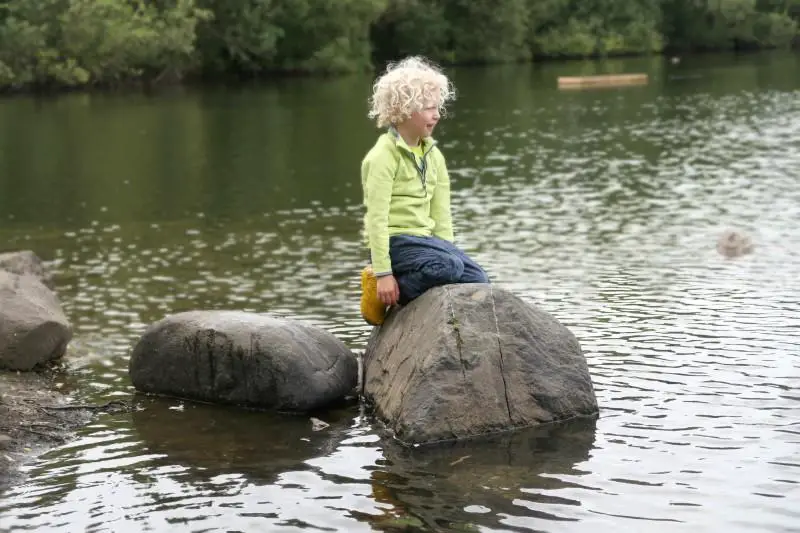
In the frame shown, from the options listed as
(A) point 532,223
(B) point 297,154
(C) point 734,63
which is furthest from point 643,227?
(C) point 734,63

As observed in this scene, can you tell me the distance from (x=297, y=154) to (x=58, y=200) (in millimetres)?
7578

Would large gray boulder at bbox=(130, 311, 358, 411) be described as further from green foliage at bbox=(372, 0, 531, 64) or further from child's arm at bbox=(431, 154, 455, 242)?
green foliage at bbox=(372, 0, 531, 64)

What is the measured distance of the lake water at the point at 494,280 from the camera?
294 inches

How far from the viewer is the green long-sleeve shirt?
8.98 m

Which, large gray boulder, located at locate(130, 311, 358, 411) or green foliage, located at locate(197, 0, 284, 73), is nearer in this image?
large gray boulder, located at locate(130, 311, 358, 411)

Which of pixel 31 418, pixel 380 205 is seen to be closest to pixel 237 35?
pixel 31 418

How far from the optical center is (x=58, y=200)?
23.1 metres

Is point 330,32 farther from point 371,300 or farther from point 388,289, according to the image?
point 388,289

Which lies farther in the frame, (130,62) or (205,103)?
(130,62)

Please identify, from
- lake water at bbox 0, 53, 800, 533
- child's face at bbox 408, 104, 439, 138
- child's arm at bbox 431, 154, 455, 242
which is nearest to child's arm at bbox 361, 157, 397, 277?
child's face at bbox 408, 104, 439, 138

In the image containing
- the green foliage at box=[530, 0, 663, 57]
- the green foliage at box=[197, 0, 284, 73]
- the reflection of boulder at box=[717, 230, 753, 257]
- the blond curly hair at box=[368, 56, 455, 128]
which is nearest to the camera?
the blond curly hair at box=[368, 56, 455, 128]

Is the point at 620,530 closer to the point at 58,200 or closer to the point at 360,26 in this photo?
the point at 58,200

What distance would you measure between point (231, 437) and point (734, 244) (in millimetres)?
8500

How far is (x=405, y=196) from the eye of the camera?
9203 millimetres
